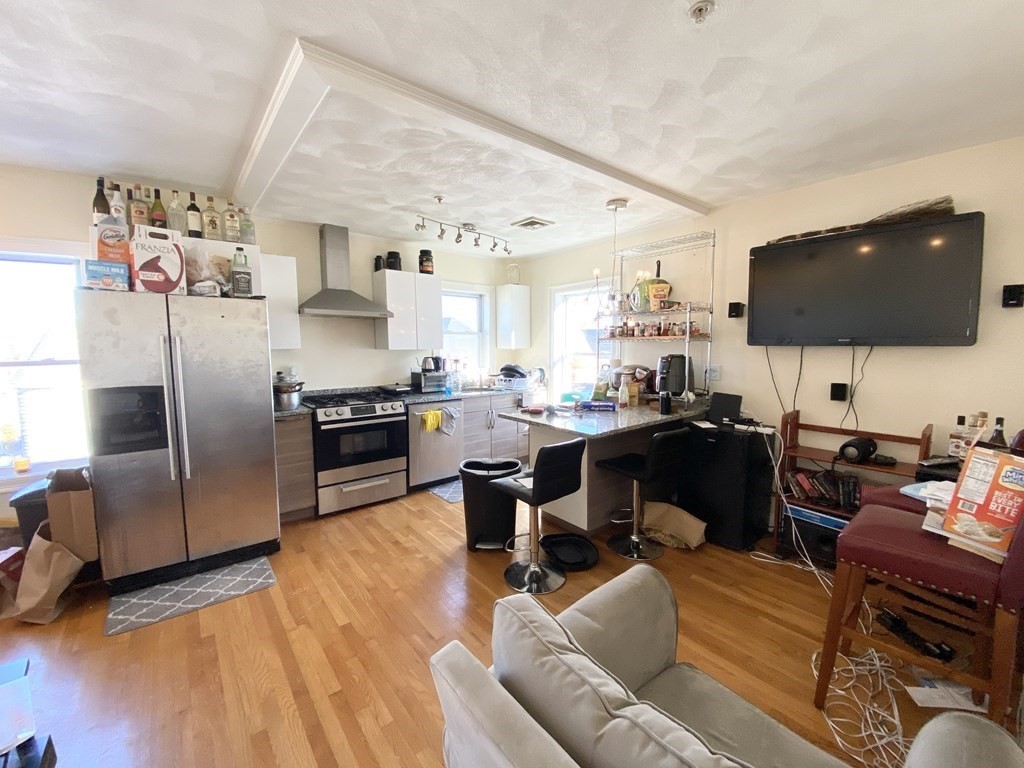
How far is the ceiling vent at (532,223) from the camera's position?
3517 mm

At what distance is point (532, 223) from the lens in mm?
3641

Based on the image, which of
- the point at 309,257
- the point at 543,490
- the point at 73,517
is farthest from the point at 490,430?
the point at 73,517

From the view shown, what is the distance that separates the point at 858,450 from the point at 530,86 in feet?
8.81

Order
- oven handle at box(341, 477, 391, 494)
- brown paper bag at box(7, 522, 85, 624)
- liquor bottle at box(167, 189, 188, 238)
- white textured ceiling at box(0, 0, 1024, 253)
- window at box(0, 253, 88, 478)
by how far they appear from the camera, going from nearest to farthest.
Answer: white textured ceiling at box(0, 0, 1024, 253) → brown paper bag at box(7, 522, 85, 624) → liquor bottle at box(167, 189, 188, 238) → window at box(0, 253, 88, 478) → oven handle at box(341, 477, 391, 494)

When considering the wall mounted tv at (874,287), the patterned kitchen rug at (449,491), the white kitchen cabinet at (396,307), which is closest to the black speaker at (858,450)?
the wall mounted tv at (874,287)

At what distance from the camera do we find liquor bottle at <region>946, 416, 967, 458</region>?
2164 millimetres

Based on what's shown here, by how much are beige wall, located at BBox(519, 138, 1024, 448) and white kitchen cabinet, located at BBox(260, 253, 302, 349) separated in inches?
113

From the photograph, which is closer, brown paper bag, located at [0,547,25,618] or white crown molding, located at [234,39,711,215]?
white crown molding, located at [234,39,711,215]

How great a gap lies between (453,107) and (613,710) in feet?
7.17

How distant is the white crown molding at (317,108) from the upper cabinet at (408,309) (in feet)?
4.58

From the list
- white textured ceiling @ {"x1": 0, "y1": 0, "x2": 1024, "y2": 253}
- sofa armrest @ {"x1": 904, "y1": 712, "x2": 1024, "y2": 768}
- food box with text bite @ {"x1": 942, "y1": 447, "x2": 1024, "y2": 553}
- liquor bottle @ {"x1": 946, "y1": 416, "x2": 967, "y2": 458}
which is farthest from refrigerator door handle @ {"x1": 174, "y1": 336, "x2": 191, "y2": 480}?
liquor bottle @ {"x1": 946, "y1": 416, "x2": 967, "y2": 458}

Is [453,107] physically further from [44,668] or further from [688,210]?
[44,668]

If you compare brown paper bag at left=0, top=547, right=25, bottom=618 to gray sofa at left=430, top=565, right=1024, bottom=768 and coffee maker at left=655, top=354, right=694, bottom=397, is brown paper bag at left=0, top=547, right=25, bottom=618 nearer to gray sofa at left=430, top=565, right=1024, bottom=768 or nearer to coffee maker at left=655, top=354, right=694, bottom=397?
gray sofa at left=430, top=565, right=1024, bottom=768

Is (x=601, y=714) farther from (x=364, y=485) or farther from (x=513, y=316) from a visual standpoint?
(x=513, y=316)
